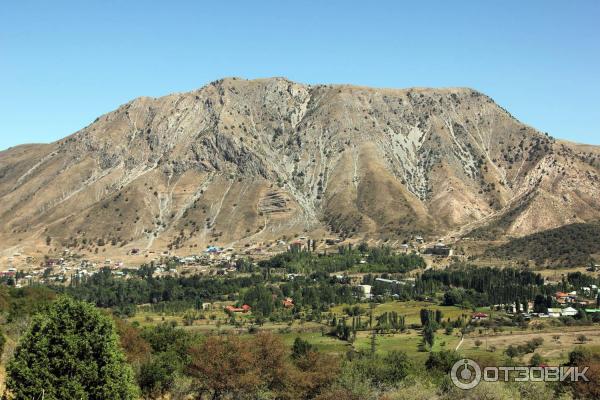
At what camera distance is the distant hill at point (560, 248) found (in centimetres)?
18012

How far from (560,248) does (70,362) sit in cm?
17282

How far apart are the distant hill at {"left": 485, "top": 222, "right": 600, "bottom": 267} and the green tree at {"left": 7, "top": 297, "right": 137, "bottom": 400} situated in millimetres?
159952

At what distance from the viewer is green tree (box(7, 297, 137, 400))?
3928 cm

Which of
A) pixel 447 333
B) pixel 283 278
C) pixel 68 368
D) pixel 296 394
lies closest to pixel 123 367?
pixel 68 368

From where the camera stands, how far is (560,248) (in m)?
188

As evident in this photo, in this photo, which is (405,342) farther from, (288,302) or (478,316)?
(288,302)

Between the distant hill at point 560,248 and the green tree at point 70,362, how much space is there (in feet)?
525

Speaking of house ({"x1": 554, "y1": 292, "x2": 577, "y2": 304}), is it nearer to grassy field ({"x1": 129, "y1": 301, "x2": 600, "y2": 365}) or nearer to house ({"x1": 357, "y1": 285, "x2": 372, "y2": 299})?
grassy field ({"x1": 129, "y1": 301, "x2": 600, "y2": 365})

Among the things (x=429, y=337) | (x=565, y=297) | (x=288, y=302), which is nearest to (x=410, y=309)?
(x=288, y=302)

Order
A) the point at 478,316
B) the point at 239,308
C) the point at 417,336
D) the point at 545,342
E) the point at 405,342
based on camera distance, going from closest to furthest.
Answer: the point at 545,342, the point at 405,342, the point at 417,336, the point at 478,316, the point at 239,308

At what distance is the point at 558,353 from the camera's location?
94938 mm

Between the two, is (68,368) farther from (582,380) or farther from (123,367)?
(582,380)

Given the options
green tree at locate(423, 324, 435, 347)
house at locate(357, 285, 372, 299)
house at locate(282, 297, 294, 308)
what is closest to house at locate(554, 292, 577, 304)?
house at locate(357, 285, 372, 299)

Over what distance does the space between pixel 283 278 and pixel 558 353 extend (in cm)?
9509
